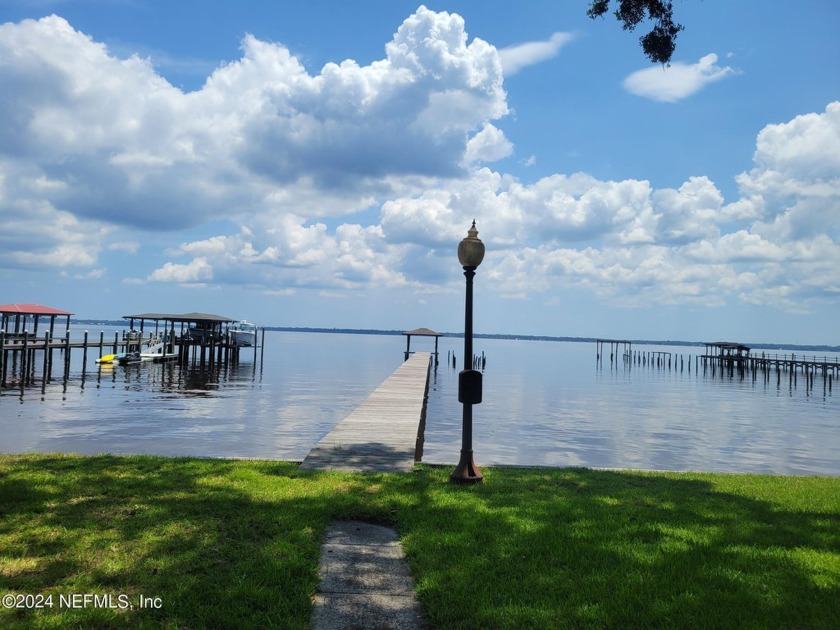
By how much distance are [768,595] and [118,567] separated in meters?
4.78

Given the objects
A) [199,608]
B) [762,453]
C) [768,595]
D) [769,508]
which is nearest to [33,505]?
[199,608]

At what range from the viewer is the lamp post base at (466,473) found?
7.81 meters

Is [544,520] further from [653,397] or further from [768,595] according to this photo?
[653,397]

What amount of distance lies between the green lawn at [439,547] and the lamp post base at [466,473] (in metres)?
0.17

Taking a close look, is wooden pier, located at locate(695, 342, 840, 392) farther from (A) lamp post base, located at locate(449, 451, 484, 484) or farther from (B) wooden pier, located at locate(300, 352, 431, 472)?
(A) lamp post base, located at locate(449, 451, 484, 484)

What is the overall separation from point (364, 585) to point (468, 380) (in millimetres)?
3871

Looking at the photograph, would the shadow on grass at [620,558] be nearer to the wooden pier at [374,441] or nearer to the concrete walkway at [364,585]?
the concrete walkway at [364,585]

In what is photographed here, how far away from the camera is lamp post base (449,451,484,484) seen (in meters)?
7.81

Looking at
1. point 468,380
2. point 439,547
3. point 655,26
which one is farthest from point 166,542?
point 655,26

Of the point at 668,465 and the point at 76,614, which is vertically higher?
the point at 76,614

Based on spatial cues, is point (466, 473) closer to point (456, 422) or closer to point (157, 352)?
point (456, 422)

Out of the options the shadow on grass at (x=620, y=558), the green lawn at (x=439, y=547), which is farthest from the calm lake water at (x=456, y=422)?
the shadow on grass at (x=620, y=558)

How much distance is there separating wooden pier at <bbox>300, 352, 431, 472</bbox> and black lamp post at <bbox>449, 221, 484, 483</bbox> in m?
1.11

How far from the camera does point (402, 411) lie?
50.0 ft
